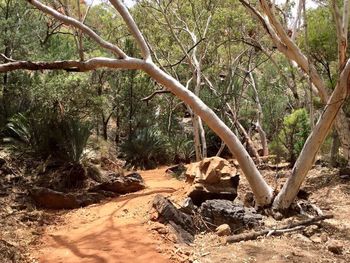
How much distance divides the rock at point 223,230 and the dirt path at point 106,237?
1065mm

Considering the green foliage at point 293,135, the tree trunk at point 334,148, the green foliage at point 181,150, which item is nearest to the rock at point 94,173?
the green foliage at point 293,135

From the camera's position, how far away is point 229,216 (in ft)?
21.5

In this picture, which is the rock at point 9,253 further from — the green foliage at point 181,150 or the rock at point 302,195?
the green foliage at point 181,150

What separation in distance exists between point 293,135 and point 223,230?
6.56m

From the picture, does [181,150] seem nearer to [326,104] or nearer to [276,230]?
[326,104]

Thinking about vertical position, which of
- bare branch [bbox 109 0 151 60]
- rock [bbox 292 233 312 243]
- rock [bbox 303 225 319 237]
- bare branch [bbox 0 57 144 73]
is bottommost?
rock [bbox 292 233 312 243]

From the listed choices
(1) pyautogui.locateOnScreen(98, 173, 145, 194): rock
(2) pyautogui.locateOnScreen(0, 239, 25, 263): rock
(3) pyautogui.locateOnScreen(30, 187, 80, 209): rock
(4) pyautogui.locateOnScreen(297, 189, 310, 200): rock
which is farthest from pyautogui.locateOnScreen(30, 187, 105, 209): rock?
(4) pyautogui.locateOnScreen(297, 189, 310, 200): rock

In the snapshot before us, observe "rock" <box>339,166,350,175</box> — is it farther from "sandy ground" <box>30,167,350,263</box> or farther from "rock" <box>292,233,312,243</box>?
"rock" <box>292,233,312,243</box>

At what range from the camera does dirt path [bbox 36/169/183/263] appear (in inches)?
202

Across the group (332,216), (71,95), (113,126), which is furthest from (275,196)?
(113,126)

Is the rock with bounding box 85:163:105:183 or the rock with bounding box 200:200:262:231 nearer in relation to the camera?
the rock with bounding box 200:200:262:231

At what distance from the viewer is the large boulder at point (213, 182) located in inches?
290

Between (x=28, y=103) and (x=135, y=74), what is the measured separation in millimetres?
6004

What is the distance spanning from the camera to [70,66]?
6.61 m
